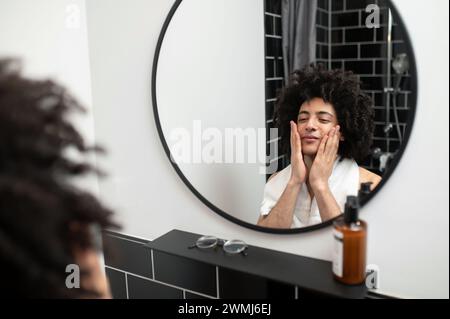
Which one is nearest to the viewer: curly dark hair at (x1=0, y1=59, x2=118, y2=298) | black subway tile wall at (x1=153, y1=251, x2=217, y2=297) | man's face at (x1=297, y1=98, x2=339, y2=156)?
curly dark hair at (x1=0, y1=59, x2=118, y2=298)

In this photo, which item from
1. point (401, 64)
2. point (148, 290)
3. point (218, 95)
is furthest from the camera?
point (148, 290)

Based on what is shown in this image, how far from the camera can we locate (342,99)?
31.2 inches

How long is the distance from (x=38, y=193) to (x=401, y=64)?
2.05 feet

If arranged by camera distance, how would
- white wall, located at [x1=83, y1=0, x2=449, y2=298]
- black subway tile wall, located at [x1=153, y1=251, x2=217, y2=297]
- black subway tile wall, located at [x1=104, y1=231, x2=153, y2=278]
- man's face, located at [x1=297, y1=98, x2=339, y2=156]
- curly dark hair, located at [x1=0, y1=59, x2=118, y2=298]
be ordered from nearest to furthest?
curly dark hair, located at [x1=0, y1=59, x2=118, y2=298], white wall, located at [x1=83, y1=0, x2=449, y2=298], man's face, located at [x1=297, y1=98, x2=339, y2=156], black subway tile wall, located at [x1=153, y1=251, x2=217, y2=297], black subway tile wall, located at [x1=104, y1=231, x2=153, y2=278]

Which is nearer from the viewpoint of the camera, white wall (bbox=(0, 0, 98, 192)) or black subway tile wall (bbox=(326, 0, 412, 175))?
black subway tile wall (bbox=(326, 0, 412, 175))

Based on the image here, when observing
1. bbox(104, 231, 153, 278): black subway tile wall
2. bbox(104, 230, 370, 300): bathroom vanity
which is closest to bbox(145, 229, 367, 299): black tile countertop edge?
bbox(104, 230, 370, 300): bathroom vanity

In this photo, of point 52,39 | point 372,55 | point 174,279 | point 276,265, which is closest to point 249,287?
point 276,265

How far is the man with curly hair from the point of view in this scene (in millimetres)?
780

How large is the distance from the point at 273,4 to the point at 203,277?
0.64 m

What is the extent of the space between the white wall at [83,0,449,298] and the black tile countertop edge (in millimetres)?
27

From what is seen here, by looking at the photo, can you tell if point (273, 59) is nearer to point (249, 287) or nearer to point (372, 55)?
point (372, 55)

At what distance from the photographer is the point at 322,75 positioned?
796mm

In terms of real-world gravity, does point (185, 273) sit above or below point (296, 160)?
below

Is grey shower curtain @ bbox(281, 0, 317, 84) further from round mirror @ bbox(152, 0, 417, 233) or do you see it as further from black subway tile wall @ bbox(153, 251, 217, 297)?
black subway tile wall @ bbox(153, 251, 217, 297)
